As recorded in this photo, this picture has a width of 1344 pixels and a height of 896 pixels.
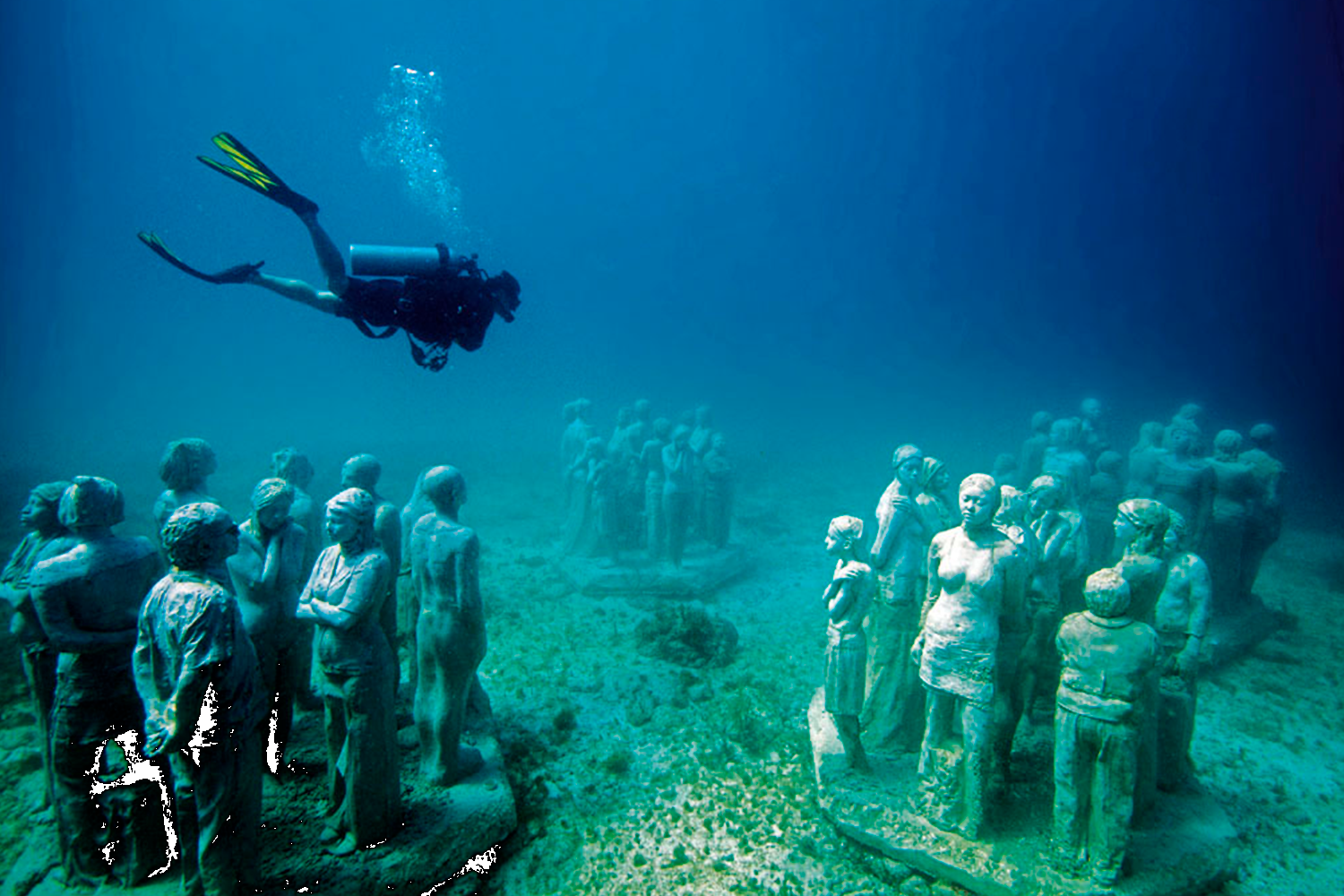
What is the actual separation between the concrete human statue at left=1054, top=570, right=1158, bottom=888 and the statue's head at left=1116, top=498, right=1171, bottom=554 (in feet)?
3.39

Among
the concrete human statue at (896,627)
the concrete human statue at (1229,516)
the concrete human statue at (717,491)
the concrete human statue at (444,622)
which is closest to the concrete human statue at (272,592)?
the concrete human statue at (444,622)

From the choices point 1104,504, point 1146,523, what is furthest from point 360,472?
point 1104,504

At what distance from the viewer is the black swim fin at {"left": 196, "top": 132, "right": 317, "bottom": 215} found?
4.17 metres

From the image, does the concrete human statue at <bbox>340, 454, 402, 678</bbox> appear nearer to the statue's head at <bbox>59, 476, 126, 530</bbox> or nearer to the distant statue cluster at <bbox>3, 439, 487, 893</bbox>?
the distant statue cluster at <bbox>3, 439, 487, 893</bbox>

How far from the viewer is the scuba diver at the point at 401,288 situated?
4625mm

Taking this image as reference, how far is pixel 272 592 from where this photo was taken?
4945 mm

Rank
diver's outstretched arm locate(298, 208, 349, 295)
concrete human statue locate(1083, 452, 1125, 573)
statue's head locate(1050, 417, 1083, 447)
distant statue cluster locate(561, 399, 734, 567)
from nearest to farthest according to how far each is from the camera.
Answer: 1. diver's outstretched arm locate(298, 208, 349, 295)
2. concrete human statue locate(1083, 452, 1125, 573)
3. statue's head locate(1050, 417, 1083, 447)
4. distant statue cluster locate(561, 399, 734, 567)

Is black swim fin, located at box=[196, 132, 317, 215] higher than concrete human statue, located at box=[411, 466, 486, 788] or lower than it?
higher

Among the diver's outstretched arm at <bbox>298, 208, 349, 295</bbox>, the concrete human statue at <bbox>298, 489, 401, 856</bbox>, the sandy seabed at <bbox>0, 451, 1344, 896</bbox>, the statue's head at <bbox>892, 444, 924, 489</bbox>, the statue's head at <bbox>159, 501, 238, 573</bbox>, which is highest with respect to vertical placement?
the diver's outstretched arm at <bbox>298, 208, 349, 295</bbox>

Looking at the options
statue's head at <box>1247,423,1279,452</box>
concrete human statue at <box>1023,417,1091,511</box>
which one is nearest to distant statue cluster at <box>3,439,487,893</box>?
concrete human statue at <box>1023,417,1091,511</box>

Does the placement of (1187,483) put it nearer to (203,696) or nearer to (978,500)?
(978,500)

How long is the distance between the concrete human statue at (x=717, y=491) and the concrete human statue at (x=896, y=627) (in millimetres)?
6478

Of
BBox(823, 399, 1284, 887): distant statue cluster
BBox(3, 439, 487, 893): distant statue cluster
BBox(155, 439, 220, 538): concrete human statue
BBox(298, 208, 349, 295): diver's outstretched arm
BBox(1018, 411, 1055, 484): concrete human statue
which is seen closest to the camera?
BBox(3, 439, 487, 893): distant statue cluster

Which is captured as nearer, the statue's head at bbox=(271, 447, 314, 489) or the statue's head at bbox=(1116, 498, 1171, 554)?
the statue's head at bbox=(1116, 498, 1171, 554)
